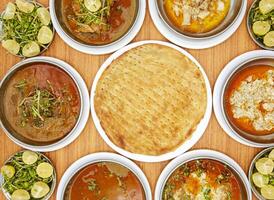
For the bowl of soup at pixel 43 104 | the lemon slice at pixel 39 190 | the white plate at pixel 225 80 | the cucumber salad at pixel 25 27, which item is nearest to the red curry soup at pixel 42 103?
the bowl of soup at pixel 43 104

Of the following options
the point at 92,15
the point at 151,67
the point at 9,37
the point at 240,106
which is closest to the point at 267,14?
the point at 240,106

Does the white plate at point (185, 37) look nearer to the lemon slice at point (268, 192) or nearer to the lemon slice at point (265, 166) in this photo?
the lemon slice at point (265, 166)

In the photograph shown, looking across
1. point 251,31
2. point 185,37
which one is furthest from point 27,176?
point 251,31

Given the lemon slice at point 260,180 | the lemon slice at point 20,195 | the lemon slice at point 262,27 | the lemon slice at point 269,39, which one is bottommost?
the lemon slice at point 20,195

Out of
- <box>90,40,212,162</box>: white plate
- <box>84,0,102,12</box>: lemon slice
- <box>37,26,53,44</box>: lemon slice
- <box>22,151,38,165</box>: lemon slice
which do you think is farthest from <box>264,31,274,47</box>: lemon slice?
<box>22,151,38,165</box>: lemon slice

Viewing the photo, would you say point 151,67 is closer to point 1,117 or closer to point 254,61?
point 254,61
